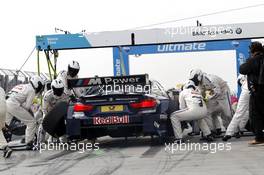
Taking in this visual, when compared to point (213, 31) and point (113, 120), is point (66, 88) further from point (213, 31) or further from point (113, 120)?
point (213, 31)

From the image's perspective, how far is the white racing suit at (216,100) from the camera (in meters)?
11.5

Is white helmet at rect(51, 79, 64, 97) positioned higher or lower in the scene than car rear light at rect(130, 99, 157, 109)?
higher

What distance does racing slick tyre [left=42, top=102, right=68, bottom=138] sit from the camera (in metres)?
10.5

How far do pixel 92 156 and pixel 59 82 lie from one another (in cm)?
267

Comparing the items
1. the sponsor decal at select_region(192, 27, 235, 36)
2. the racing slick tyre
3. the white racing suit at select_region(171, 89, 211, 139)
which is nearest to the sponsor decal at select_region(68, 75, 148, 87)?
the racing slick tyre

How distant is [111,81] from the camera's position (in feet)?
33.5

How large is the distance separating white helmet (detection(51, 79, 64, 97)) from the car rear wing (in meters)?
0.98

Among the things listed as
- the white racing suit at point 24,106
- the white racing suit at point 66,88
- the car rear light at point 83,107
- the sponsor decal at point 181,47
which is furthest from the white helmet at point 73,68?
the sponsor decal at point 181,47

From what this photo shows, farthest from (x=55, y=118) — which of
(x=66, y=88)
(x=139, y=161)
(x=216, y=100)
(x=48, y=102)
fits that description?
(x=216, y=100)

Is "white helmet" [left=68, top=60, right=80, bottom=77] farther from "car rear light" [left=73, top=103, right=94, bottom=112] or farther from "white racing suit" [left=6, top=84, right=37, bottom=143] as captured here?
"car rear light" [left=73, top=103, right=94, bottom=112]

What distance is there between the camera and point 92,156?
29.6 feet

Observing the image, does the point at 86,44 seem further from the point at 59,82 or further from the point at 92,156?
the point at 92,156

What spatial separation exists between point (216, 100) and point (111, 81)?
8.96 feet

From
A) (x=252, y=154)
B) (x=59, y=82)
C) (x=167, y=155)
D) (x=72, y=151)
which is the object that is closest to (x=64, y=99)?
(x=59, y=82)
